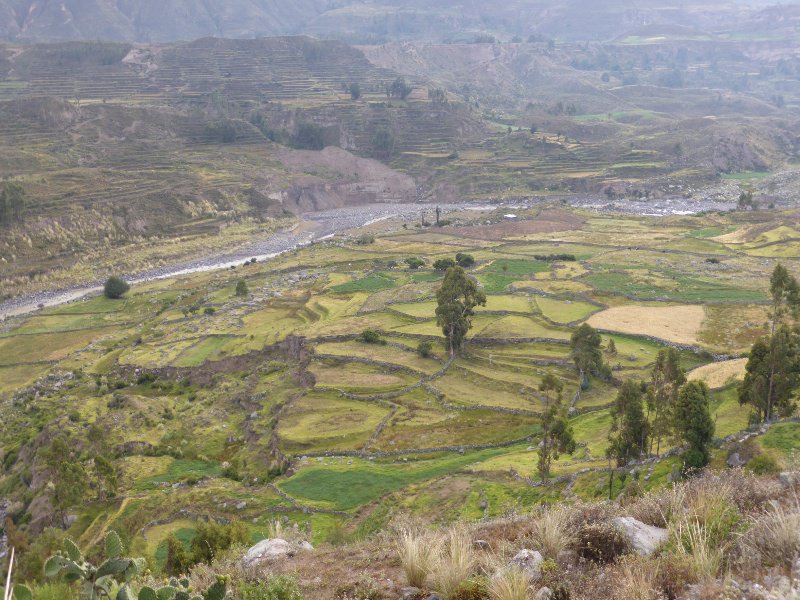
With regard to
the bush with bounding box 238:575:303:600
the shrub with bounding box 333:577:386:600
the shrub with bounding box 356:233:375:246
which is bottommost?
the shrub with bounding box 356:233:375:246

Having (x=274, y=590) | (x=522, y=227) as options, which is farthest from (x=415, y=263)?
(x=274, y=590)

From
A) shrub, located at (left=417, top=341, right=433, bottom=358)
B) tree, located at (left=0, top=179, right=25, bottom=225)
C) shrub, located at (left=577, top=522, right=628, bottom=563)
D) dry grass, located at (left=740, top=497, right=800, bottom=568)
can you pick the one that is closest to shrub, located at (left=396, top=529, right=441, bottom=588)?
shrub, located at (left=577, top=522, right=628, bottom=563)

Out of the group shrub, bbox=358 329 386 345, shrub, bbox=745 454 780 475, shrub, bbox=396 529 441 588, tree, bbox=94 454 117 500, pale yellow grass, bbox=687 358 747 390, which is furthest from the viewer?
shrub, bbox=358 329 386 345

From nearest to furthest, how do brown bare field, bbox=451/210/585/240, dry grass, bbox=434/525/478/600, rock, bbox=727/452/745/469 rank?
dry grass, bbox=434/525/478/600 < rock, bbox=727/452/745/469 < brown bare field, bbox=451/210/585/240

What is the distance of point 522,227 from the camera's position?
90.1m

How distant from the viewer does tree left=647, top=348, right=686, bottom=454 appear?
23.9 metres

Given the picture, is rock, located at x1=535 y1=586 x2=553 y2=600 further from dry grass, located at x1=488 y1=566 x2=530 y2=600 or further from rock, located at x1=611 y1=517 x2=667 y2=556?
rock, located at x1=611 y1=517 x2=667 y2=556

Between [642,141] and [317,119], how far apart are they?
77.7 m

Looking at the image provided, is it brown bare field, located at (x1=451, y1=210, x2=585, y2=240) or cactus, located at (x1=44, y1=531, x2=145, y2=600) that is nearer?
cactus, located at (x1=44, y1=531, x2=145, y2=600)

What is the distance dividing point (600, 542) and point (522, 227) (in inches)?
3298

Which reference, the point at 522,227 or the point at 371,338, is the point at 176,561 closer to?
the point at 371,338

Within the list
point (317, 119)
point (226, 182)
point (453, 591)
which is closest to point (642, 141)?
point (317, 119)

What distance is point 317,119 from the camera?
147 meters

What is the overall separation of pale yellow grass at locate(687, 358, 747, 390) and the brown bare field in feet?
167
